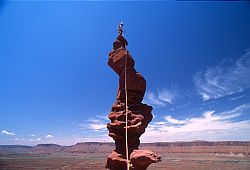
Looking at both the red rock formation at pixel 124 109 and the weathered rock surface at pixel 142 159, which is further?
the red rock formation at pixel 124 109

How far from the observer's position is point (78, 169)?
7862 cm

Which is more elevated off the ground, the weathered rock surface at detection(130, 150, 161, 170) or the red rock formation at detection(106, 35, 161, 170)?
the red rock formation at detection(106, 35, 161, 170)

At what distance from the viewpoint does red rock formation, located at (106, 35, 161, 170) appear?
15922mm

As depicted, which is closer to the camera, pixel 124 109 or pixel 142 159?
pixel 142 159

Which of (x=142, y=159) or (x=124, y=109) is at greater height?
(x=124, y=109)

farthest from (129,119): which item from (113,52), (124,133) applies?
(113,52)

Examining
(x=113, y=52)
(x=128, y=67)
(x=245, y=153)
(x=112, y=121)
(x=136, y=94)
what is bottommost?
(x=245, y=153)

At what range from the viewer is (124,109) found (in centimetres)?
1659

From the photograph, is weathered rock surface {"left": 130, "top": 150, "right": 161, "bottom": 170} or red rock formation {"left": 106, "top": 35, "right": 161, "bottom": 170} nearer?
weathered rock surface {"left": 130, "top": 150, "right": 161, "bottom": 170}

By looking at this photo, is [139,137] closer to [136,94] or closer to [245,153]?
[136,94]

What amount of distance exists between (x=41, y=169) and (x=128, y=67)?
7112 centimetres

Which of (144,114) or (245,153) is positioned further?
(245,153)

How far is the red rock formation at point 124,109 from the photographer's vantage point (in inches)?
627

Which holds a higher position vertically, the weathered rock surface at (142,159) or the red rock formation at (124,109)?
the red rock formation at (124,109)
